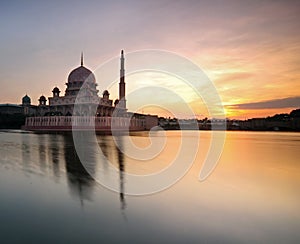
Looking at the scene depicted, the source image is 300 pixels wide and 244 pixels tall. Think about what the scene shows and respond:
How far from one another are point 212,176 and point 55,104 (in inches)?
2426

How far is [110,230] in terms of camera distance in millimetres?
4844

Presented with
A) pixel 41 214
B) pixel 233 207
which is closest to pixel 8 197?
pixel 41 214

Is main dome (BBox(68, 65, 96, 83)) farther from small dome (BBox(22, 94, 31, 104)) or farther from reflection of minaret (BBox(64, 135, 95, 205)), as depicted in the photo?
reflection of minaret (BBox(64, 135, 95, 205))

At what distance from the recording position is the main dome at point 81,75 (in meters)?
65.9

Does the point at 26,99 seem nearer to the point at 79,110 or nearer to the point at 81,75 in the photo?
the point at 81,75

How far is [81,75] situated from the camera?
218ft

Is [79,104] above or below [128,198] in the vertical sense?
above

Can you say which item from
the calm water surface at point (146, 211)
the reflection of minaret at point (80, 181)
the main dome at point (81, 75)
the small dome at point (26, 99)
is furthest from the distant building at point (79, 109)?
the calm water surface at point (146, 211)

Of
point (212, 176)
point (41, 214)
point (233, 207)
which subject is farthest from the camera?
point (212, 176)

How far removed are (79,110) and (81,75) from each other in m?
9.95

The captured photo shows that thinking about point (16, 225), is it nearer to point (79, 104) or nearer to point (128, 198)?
point (128, 198)

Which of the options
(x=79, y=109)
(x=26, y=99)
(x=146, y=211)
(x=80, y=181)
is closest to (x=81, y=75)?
(x=79, y=109)

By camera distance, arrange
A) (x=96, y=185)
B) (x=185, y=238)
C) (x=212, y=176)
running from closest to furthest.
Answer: (x=185, y=238)
(x=96, y=185)
(x=212, y=176)

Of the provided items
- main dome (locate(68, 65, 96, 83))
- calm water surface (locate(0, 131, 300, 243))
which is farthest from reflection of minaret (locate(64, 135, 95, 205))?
main dome (locate(68, 65, 96, 83))
